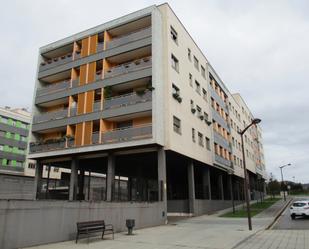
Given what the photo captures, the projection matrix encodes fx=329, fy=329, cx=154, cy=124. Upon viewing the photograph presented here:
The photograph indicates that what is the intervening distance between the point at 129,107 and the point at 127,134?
2.39m

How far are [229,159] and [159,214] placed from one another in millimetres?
23914

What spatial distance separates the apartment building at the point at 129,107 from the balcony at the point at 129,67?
0.09 metres

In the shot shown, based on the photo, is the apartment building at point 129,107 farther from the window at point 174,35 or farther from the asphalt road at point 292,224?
the asphalt road at point 292,224

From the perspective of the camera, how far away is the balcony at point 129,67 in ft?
91.2

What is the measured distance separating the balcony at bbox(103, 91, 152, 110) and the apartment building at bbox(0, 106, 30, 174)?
39.5m

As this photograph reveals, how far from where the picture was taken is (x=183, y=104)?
1190 inches

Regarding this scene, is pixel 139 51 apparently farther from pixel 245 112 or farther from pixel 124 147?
pixel 245 112

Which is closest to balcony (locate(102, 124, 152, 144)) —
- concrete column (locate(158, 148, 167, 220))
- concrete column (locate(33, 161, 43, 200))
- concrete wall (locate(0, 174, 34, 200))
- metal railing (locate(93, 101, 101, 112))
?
concrete column (locate(158, 148, 167, 220))

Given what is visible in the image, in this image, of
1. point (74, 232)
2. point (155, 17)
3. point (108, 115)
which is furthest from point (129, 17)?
point (74, 232)

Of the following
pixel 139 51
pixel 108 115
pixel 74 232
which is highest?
pixel 139 51

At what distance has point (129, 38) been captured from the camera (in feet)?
96.5

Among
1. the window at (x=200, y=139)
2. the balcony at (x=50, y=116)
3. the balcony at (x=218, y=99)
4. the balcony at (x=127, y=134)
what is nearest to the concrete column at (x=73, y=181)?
the balcony at (x=50, y=116)

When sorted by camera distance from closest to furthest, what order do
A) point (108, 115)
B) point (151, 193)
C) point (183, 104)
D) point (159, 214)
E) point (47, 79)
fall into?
point (159, 214), point (108, 115), point (183, 104), point (47, 79), point (151, 193)

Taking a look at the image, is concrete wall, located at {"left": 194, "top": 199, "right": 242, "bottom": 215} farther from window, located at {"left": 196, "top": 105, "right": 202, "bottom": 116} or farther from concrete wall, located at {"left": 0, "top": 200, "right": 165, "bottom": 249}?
concrete wall, located at {"left": 0, "top": 200, "right": 165, "bottom": 249}
